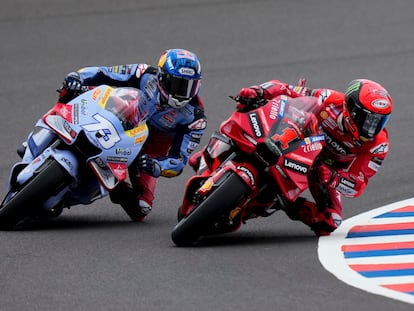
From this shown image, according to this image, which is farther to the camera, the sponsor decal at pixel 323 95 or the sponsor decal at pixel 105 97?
the sponsor decal at pixel 323 95

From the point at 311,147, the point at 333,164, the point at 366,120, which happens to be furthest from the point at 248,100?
the point at 333,164

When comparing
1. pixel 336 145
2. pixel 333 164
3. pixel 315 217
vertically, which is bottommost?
pixel 315 217

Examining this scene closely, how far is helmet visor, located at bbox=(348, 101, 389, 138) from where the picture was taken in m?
9.35

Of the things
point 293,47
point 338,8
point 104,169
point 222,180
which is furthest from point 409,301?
point 338,8

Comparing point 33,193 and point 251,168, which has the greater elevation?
point 251,168

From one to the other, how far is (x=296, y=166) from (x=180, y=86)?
1466 mm

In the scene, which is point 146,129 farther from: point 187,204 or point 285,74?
point 285,74

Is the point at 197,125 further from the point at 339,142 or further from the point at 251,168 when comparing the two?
the point at 251,168

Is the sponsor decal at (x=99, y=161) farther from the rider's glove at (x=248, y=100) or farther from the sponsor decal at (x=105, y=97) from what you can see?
the rider's glove at (x=248, y=100)

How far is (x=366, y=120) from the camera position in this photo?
944 cm

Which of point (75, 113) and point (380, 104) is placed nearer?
point (380, 104)

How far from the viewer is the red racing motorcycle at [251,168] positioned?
8.71 meters

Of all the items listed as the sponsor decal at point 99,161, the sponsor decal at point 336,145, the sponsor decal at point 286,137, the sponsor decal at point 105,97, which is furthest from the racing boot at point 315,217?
the sponsor decal at point 105,97

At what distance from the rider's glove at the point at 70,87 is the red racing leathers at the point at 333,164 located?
1.55 metres
